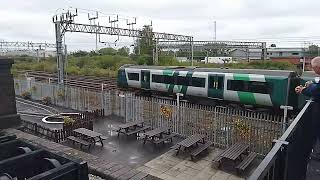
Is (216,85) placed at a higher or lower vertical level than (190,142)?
higher

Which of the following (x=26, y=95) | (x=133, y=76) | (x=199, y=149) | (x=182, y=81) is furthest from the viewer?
(x=133, y=76)

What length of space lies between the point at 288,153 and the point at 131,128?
1140cm

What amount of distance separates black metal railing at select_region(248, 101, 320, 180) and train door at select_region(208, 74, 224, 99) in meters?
12.8

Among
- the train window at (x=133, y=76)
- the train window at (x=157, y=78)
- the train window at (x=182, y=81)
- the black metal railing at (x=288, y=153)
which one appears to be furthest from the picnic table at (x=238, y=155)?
the train window at (x=133, y=76)

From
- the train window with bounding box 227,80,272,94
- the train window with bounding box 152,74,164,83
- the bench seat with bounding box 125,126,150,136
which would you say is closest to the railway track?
the train window with bounding box 152,74,164,83

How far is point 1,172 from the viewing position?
3006 millimetres

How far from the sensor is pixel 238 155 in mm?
9617

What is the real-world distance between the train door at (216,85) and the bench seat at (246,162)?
737cm

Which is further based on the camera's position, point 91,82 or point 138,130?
point 91,82

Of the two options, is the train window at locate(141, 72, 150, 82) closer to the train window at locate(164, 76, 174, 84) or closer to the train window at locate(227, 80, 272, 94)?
the train window at locate(164, 76, 174, 84)

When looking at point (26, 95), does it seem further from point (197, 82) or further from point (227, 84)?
point (227, 84)

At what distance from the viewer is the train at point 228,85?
14.9 metres

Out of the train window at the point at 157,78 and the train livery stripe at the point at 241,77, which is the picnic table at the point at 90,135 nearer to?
the train livery stripe at the point at 241,77

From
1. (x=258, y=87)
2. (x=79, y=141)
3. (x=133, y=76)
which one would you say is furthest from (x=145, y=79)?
(x=79, y=141)
